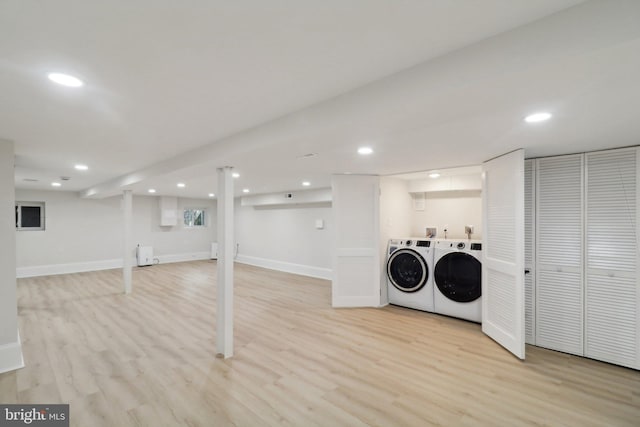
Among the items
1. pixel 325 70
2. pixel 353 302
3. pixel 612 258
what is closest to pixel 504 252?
pixel 612 258

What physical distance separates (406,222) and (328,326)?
2375 mm

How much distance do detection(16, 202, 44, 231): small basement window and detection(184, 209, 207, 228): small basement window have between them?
347 centimetres

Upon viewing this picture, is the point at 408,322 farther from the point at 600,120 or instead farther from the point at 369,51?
the point at 369,51

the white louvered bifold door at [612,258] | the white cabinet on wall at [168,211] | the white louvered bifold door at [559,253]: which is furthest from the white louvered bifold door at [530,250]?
the white cabinet on wall at [168,211]

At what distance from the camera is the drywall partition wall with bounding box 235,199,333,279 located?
6.96m

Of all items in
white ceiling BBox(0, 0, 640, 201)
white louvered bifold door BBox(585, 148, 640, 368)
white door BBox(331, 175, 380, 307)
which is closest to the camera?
white ceiling BBox(0, 0, 640, 201)

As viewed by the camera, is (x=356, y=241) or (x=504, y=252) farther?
(x=356, y=241)

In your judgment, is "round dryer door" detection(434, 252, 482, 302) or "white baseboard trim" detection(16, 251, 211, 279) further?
"white baseboard trim" detection(16, 251, 211, 279)

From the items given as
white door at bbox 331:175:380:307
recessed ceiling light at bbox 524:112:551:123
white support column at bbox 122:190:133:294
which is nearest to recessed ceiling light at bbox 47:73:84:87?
recessed ceiling light at bbox 524:112:551:123

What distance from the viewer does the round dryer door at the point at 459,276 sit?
3855 millimetres

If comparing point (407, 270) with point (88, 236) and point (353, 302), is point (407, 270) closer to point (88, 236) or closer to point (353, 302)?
point (353, 302)

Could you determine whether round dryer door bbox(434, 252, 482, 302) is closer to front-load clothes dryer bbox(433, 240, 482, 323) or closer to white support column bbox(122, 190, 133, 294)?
front-load clothes dryer bbox(433, 240, 482, 323)

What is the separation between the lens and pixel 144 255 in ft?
27.6

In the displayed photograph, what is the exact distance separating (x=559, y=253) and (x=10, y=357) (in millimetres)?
5603
